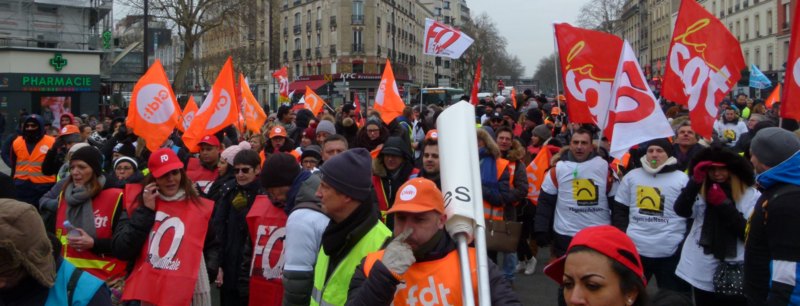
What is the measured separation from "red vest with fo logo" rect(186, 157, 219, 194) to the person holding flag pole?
13.5 ft

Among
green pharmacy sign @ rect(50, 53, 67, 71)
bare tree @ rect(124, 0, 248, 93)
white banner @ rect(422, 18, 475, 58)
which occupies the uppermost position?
bare tree @ rect(124, 0, 248, 93)

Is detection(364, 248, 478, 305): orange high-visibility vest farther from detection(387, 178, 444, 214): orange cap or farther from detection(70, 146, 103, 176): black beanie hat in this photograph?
detection(70, 146, 103, 176): black beanie hat

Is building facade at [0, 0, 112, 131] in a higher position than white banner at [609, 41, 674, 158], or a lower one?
higher

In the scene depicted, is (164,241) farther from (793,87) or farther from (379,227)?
(793,87)

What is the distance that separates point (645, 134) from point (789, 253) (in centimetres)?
252

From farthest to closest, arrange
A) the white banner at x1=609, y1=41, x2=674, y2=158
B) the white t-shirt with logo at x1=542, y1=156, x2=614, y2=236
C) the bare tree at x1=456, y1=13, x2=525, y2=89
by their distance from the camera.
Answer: the bare tree at x1=456, y1=13, x2=525, y2=89, the white t-shirt with logo at x1=542, y1=156, x2=614, y2=236, the white banner at x1=609, y1=41, x2=674, y2=158

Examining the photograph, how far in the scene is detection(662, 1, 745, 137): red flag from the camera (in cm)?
698

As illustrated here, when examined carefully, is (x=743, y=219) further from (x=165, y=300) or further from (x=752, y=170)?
(x=165, y=300)

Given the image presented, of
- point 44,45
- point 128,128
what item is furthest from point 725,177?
point 44,45

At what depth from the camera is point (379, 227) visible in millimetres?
3398

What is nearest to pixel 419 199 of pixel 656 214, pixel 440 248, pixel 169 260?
pixel 440 248

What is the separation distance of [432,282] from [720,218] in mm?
2666

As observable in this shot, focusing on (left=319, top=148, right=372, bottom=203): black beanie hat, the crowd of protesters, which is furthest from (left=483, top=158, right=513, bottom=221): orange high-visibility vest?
(left=319, top=148, right=372, bottom=203): black beanie hat

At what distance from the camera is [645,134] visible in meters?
5.90
